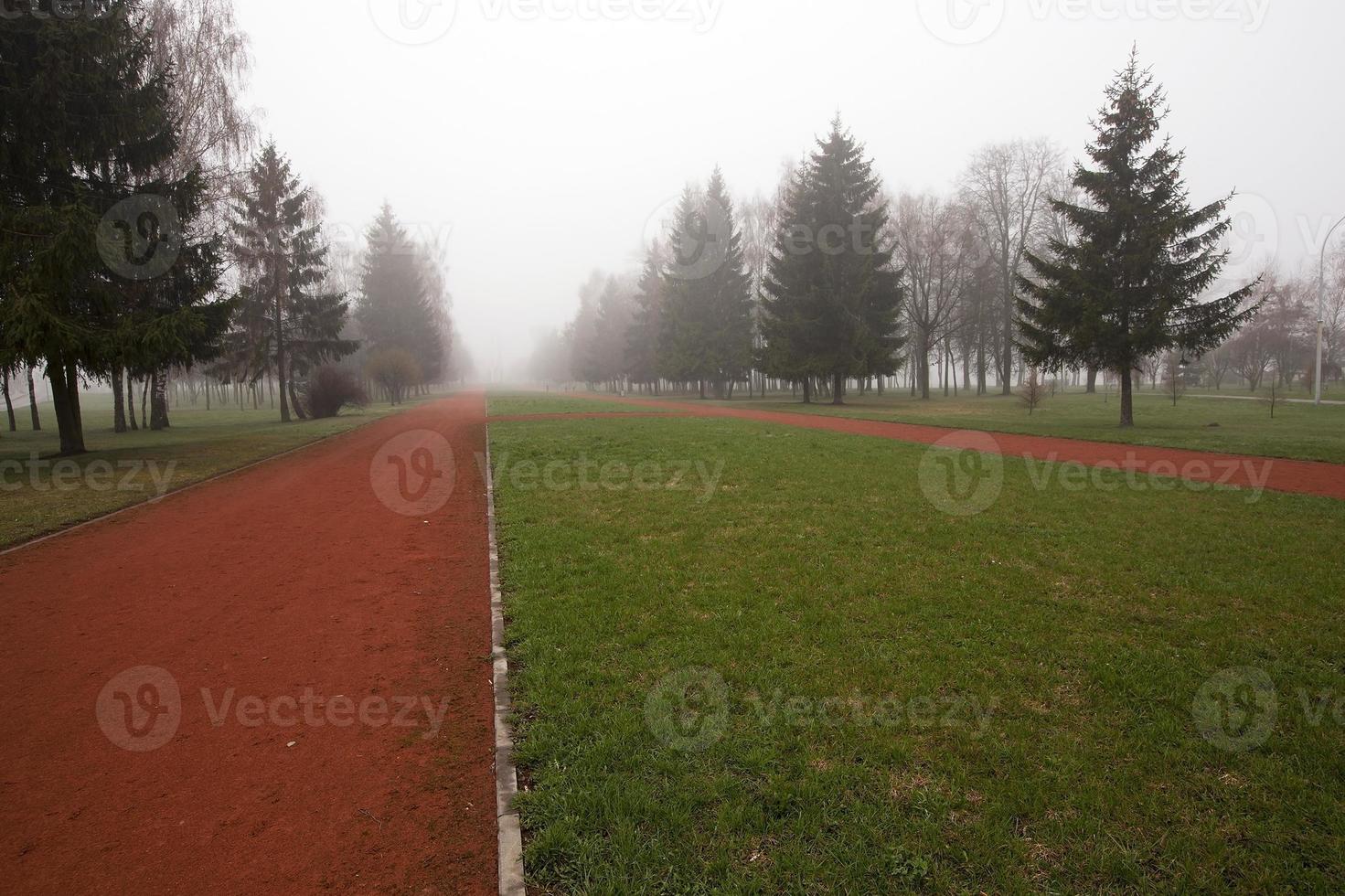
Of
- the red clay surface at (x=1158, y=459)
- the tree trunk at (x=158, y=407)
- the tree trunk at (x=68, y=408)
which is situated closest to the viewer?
the red clay surface at (x=1158, y=459)

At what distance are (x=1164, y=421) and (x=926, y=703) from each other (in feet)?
83.6

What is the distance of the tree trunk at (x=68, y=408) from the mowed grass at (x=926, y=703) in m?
16.5

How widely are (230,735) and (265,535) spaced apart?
19.1 feet

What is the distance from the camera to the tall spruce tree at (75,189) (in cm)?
1361

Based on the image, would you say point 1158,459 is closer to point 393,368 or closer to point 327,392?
point 327,392

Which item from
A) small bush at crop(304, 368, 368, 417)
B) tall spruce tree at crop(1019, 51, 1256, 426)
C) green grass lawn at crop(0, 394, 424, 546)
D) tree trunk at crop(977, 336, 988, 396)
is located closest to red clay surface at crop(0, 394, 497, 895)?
green grass lawn at crop(0, 394, 424, 546)

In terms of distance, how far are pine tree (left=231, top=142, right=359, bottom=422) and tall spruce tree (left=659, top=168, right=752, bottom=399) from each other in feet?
70.9

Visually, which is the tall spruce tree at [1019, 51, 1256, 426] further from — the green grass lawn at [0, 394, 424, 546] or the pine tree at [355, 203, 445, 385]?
the pine tree at [355, 203, 445, 385]

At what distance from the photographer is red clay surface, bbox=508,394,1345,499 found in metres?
10.9

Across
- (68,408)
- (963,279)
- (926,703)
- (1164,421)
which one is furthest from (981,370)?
(68,408)

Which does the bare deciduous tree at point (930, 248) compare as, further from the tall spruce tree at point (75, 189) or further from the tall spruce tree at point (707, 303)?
the tall spruce tree at point (75, 189)

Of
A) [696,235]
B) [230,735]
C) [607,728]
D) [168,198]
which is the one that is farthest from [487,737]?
[696,235]

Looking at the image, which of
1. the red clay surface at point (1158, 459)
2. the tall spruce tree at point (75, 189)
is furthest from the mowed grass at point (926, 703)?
the tall spruce tree at point (75, 189)

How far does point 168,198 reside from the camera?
17.5 meters
